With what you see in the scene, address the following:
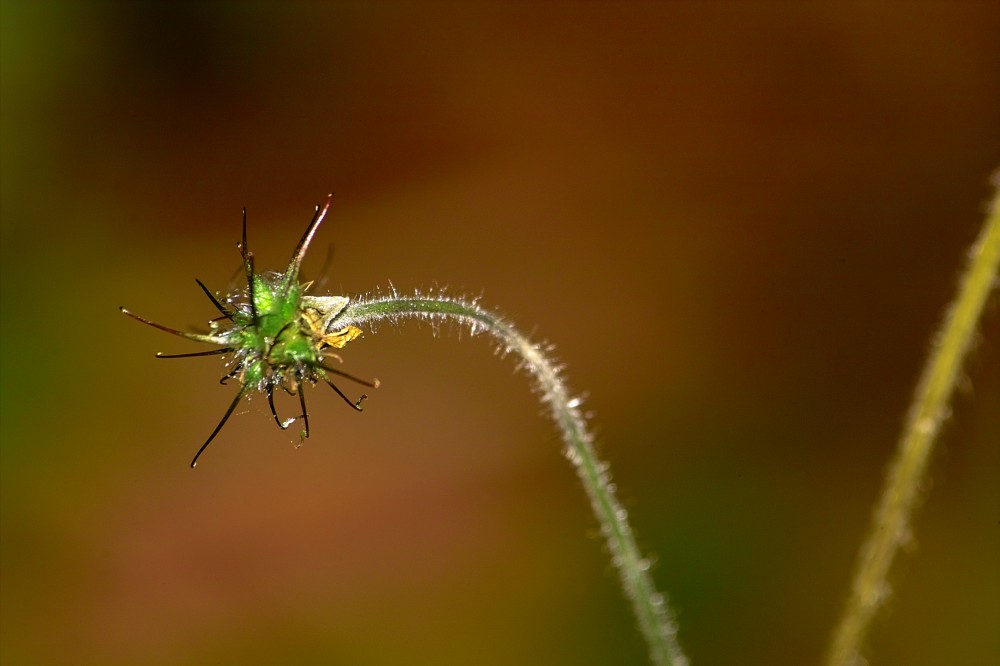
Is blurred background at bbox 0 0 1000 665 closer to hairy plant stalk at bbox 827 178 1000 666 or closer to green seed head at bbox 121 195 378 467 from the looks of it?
hairy plant stalk at bbox 827 178 1000 666

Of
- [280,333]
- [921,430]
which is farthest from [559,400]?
[921,430]

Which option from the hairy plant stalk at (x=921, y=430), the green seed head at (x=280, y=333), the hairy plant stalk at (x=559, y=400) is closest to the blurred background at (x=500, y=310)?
the hairy plant stalk at (x=921, y=430)

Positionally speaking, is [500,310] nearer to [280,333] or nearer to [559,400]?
[559,400]

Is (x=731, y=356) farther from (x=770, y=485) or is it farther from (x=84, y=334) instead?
(x=84, y=334)

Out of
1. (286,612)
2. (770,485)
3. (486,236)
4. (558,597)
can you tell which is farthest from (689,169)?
(286,612)

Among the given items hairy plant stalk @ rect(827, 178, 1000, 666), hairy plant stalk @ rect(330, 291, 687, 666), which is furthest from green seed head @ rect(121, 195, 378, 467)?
hairy plant stalk @ rect(827, 178, 1000, 666)
